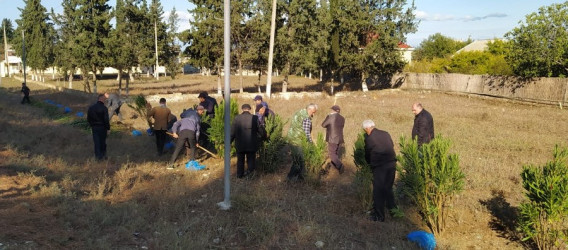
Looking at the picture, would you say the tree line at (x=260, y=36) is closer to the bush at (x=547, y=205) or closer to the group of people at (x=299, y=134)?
the group of people at (x=299, y=134)

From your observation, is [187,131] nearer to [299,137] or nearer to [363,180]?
[299,137]

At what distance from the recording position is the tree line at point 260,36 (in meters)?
30.1

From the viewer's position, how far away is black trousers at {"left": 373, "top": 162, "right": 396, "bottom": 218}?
6051mm

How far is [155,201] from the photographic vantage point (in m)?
6.52

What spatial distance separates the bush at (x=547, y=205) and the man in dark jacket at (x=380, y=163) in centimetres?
169

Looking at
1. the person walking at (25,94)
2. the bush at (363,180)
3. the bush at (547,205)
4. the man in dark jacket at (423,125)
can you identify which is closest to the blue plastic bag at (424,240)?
the bush at (547,205)

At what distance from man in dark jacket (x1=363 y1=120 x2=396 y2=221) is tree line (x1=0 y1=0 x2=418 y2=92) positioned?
2488 cm

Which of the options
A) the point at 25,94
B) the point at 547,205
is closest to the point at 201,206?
the point at 547,205

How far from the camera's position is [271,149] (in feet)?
28.6

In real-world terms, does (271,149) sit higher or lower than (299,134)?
lower

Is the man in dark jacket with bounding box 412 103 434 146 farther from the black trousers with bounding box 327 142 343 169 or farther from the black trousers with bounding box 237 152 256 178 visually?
the black trousers with bounding box 237 152 256 178

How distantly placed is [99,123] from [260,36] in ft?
72.3

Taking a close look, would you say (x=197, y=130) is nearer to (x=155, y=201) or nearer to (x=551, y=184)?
(x=155, y=201)

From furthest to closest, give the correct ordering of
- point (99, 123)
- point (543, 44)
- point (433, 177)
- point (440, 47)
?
point (440, 47), point (543, 44), point (99, 123), point (433, 177)
